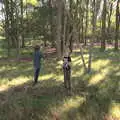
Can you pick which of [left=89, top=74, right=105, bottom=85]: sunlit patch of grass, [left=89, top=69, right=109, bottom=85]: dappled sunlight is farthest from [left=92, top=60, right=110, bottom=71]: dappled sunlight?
[left=89, top=74, right=105, bottom=85]: sunlit patch of grass

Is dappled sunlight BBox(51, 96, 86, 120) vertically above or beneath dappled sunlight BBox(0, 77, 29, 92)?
beneath

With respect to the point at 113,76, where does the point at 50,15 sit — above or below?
above

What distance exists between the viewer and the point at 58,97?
10.4 metres

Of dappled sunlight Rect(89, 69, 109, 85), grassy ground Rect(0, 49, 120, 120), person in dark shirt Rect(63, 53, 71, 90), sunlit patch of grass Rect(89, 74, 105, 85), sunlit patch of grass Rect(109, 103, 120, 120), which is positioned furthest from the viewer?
dappled sunlight Rect(89, 69, 109, 85)

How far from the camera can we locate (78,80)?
13.3 metres

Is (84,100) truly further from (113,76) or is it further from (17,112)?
(113,76)

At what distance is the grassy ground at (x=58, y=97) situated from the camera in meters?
9.14

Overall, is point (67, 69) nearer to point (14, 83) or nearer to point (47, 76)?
point (14, 83)

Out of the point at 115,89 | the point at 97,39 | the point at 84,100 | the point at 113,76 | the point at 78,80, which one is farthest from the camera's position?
the point at 97,39

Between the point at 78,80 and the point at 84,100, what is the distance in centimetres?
315

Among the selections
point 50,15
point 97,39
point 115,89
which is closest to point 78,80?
point 115,89

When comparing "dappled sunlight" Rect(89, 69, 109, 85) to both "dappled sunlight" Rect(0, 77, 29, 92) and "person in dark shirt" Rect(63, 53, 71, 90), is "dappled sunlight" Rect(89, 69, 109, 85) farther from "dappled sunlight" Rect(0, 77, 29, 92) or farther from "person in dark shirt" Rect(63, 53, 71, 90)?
"dappled sunlight" Rect(0, 77, 29, 92)

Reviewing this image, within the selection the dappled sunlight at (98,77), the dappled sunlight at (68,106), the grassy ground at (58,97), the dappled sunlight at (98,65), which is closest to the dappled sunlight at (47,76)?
the grassy ground at (58,97)

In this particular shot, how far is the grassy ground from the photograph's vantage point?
9.14 meters
